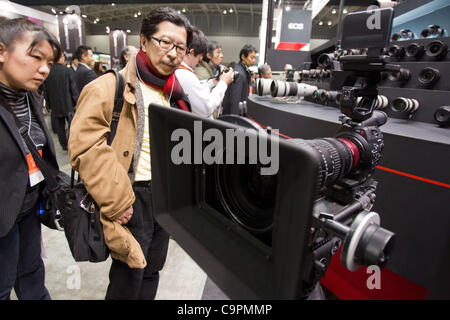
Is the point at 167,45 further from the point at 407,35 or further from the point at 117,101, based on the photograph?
the point at 407,35

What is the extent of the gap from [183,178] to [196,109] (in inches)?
25.0

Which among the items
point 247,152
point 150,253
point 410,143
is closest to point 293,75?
point 410,143

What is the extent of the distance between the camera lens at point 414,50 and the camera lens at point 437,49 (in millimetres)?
74

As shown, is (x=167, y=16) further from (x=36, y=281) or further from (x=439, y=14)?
(x=439, y=14)

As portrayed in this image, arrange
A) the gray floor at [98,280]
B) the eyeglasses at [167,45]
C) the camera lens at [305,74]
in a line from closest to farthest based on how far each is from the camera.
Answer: the eyeglasses at [167,45] → the gray floor at [98,280] → the camera lens at [305,74]

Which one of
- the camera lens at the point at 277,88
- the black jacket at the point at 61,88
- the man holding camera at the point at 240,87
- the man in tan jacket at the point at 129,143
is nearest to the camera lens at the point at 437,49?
the camera lens at the point at 277,88

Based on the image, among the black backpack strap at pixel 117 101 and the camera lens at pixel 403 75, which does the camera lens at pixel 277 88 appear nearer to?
the camera lens at pixel 403 75

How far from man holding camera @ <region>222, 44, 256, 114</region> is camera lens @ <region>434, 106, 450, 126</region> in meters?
1.69

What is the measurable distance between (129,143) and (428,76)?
221cm

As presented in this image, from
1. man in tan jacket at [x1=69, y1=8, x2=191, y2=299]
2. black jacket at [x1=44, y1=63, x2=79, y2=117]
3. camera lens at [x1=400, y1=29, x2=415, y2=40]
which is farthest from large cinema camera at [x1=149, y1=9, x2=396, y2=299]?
black jacket at [x1=44, y1=63, x2=79, y2=117]

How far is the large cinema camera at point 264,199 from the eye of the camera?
14.6 inches

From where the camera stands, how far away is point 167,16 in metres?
0.93

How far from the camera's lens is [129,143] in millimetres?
A: 914

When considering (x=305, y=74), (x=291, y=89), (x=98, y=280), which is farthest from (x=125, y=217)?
(x=305, y=74)
